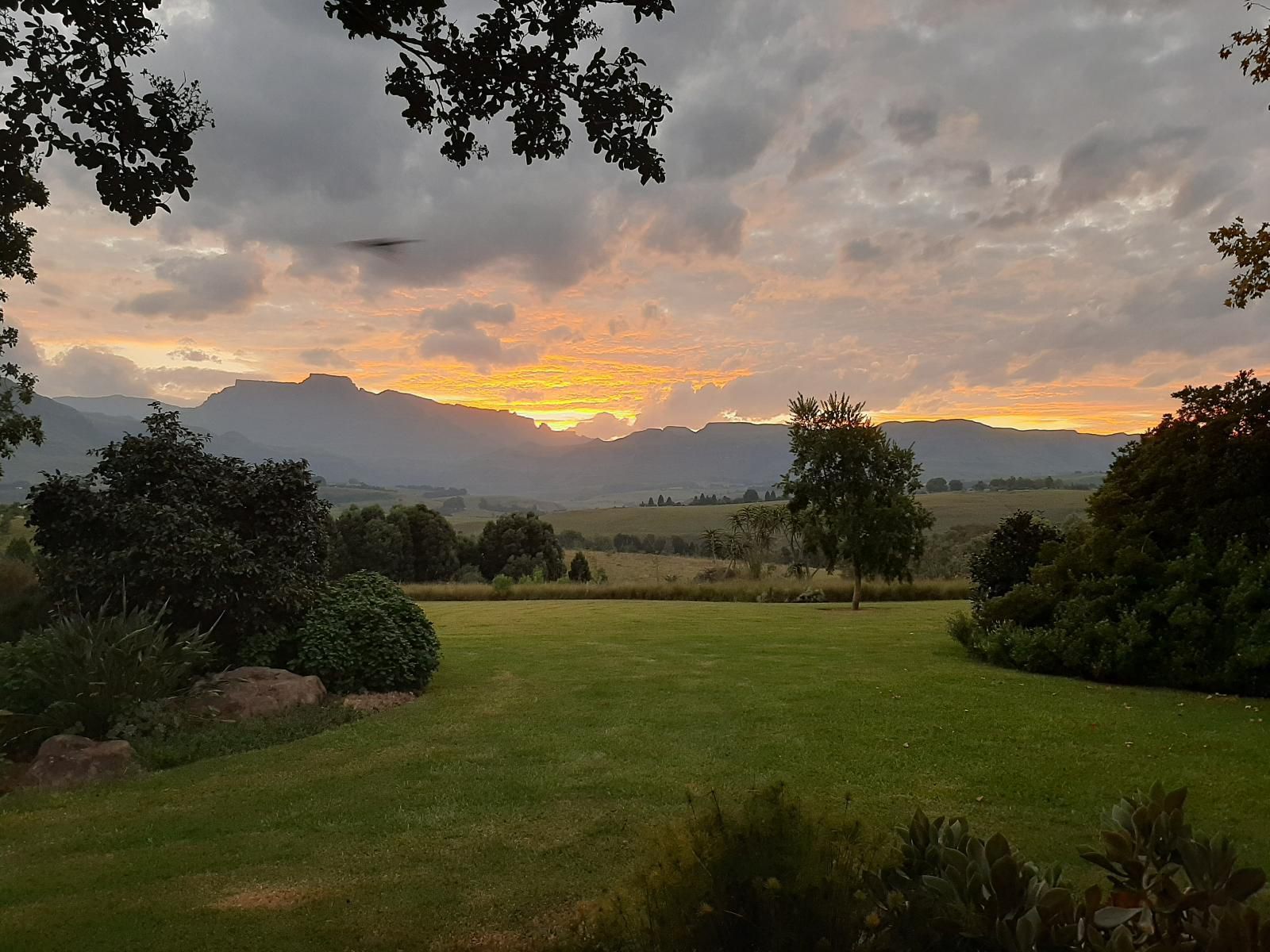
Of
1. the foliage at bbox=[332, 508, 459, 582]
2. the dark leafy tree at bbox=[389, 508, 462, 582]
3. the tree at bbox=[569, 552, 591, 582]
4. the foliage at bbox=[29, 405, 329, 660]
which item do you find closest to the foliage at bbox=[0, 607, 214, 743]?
the foliage at bbox=[29, 405, 329, 660]

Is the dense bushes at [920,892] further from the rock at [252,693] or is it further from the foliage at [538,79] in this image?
the rock at [252,693]

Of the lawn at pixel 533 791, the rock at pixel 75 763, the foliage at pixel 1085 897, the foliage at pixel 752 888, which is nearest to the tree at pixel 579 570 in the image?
the lawn at pixel 533 791

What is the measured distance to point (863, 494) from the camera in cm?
2506

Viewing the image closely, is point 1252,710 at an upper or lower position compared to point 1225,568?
lower

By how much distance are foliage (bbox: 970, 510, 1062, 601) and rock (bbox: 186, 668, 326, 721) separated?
1250cm

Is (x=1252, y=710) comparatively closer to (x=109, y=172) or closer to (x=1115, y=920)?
(x=1115, y=920)

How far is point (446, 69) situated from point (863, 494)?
72.0 ft

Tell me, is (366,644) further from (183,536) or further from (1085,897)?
(1085,897)

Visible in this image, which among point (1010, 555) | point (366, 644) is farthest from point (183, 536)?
point (1010, 555)

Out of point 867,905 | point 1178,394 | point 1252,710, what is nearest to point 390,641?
point 867,905

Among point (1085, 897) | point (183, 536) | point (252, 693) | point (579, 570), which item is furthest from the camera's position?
point (579, 570)

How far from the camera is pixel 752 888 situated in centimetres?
290

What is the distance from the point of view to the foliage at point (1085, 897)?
89.0 inches

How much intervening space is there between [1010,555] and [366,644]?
12.1 meters
